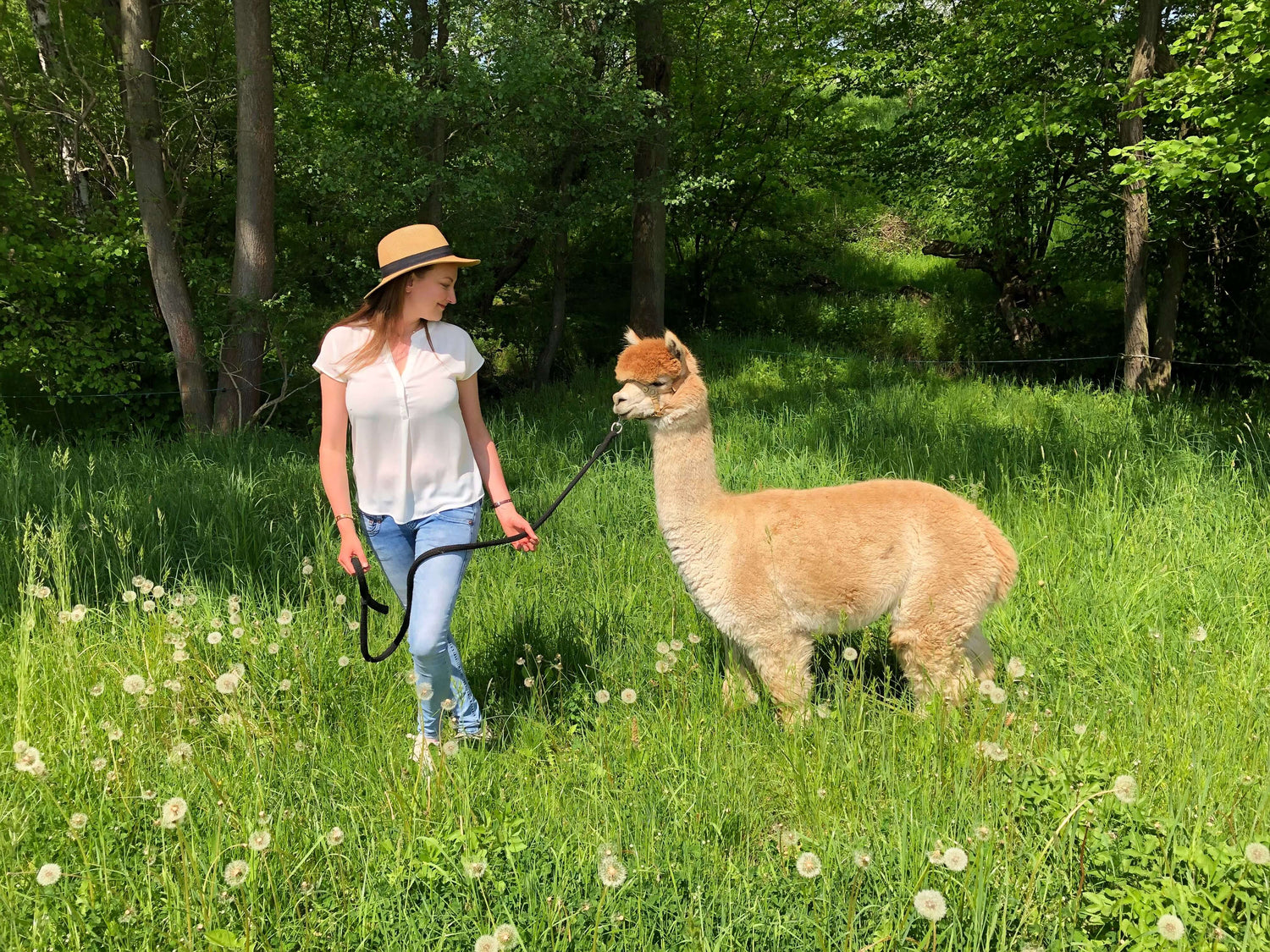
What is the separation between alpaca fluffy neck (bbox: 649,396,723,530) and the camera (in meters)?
3.85

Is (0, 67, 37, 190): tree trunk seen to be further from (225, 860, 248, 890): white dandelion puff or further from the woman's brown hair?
(225, 860, 248, 890): white dandelion puff

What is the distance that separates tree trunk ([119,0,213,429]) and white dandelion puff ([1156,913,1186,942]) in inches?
431

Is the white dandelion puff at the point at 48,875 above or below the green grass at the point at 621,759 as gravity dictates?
above

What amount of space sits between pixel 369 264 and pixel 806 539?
31.1ft

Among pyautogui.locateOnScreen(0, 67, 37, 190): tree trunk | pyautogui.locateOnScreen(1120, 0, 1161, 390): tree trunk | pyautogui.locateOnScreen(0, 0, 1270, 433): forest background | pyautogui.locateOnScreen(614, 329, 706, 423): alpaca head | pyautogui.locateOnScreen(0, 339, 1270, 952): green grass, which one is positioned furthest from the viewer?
pyautogui.locateOnScreen(0, 67, 37, 190): tree trunk

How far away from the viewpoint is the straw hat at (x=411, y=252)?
3.28 m

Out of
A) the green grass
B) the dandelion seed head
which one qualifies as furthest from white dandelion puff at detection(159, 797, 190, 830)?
the dandelion seed head

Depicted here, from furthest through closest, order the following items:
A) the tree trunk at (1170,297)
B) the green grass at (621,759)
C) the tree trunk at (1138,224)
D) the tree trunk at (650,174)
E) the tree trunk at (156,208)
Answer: the tree trunk at (1170,297)
the tree trunk at (650,174)
the tree trunk at (1138,224)
the tree trunk at (156,208)
the green grass at (621,759)

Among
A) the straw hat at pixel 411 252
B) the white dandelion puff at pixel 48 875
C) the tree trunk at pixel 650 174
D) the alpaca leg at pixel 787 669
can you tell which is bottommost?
the alpaca leg at pixel 787 669

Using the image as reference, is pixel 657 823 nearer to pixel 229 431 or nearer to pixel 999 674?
pixel 999 674

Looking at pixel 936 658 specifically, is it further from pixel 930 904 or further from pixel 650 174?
pixel 650 174

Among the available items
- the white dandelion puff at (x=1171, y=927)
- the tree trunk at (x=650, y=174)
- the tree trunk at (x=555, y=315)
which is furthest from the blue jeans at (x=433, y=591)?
the tree trunk at (x=555, y=315)

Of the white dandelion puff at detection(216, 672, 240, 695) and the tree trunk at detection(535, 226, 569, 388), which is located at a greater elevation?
the tree trunk at detection(535, 226, 569, 388)

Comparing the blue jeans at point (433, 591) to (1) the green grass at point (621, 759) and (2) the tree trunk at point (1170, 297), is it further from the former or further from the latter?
(2) the tree trunk at point (1170, 297)
